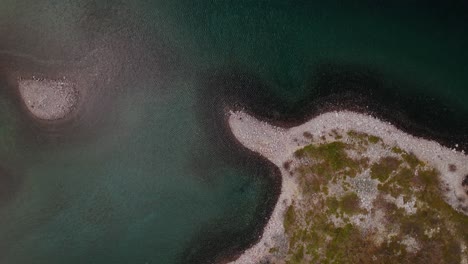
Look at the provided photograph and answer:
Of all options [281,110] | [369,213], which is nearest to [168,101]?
[281,110]

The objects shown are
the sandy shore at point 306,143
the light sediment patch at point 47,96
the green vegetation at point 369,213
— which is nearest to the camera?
the green vegetation at point 369,213

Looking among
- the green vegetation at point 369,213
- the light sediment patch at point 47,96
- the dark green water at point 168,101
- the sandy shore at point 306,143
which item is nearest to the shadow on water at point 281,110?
the dark green water at point 168,101

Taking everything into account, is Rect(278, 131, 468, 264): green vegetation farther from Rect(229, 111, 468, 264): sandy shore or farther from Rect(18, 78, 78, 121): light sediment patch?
Rect(18, 78, 78, 121): light sediment patch

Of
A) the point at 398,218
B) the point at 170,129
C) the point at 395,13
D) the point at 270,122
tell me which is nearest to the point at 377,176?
the point at 398,218

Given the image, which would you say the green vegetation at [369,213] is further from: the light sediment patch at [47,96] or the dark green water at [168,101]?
the light sediment patch at [47,96]

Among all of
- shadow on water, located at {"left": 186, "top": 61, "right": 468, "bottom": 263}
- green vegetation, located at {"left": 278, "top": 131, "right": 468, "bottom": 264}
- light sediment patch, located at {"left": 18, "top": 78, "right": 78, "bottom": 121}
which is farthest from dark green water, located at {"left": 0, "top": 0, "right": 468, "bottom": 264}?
green vegetation, located at {"left": 278, "top": 131, "right": 468, "bottom": 264}

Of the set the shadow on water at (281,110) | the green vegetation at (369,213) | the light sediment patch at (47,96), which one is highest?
the light sediment patch at (47,96)

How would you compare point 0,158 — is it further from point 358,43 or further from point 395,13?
point 395,13
